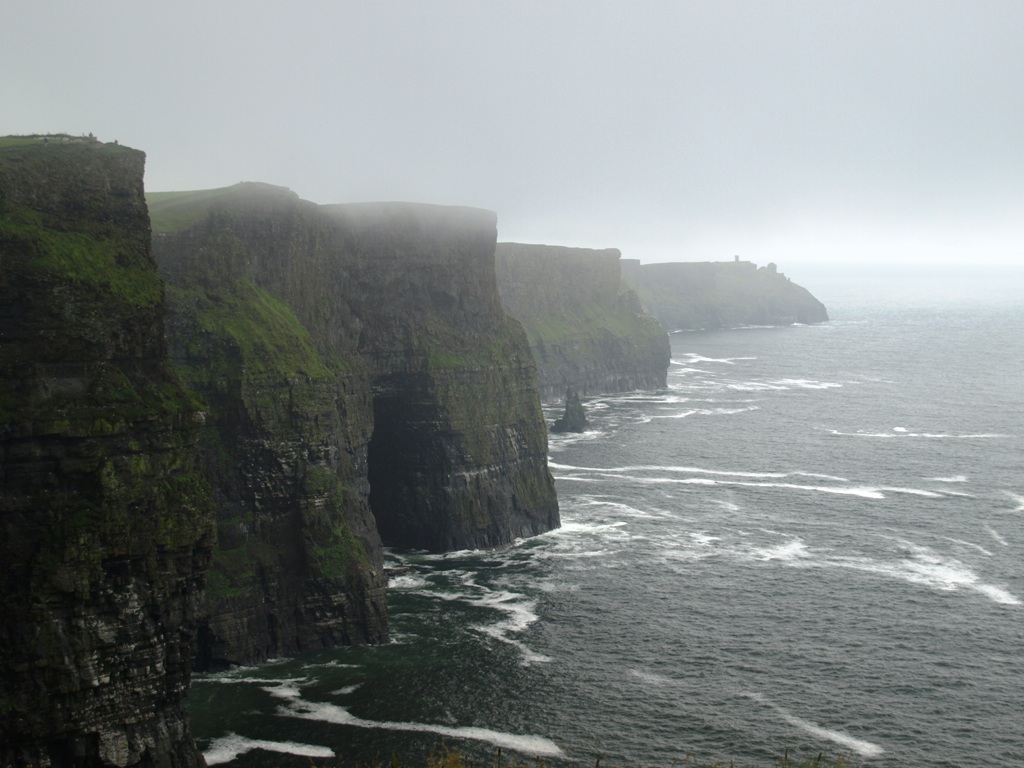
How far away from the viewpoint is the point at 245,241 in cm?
8350

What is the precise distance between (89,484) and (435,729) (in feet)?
76.0

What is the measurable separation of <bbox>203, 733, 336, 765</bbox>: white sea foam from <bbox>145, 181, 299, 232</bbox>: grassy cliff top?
115ft

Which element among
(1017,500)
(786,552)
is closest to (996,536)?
(1017,500)

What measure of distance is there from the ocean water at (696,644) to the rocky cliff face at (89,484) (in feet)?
31.2

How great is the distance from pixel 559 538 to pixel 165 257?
1765 inches

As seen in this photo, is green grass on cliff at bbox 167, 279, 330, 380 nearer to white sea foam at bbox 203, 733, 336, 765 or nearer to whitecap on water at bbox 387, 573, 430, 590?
whitecap on water at bbox 387, 573, 430, 590

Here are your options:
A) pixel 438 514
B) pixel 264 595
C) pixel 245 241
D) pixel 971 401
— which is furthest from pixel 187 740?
pixel 971 401

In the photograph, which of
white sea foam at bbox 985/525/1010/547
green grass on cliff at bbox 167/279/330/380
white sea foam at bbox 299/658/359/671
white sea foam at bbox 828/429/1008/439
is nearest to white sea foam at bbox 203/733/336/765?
white sea foam at bbox 299/658/359/671

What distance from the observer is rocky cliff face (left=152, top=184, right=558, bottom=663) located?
74062mm

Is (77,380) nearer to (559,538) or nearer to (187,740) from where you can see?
(187,740)

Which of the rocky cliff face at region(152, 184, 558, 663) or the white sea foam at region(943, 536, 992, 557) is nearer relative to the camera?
the rocky cliff face at region(152, 184, 558, 663)

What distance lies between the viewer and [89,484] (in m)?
50.8

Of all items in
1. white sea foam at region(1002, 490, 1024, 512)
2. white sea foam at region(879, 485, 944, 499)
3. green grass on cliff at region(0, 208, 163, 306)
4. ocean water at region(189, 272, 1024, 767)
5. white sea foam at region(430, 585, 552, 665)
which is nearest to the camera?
green grass on cliff at region(0, 208, 163, 306)

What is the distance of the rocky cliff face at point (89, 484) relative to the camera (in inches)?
1903
